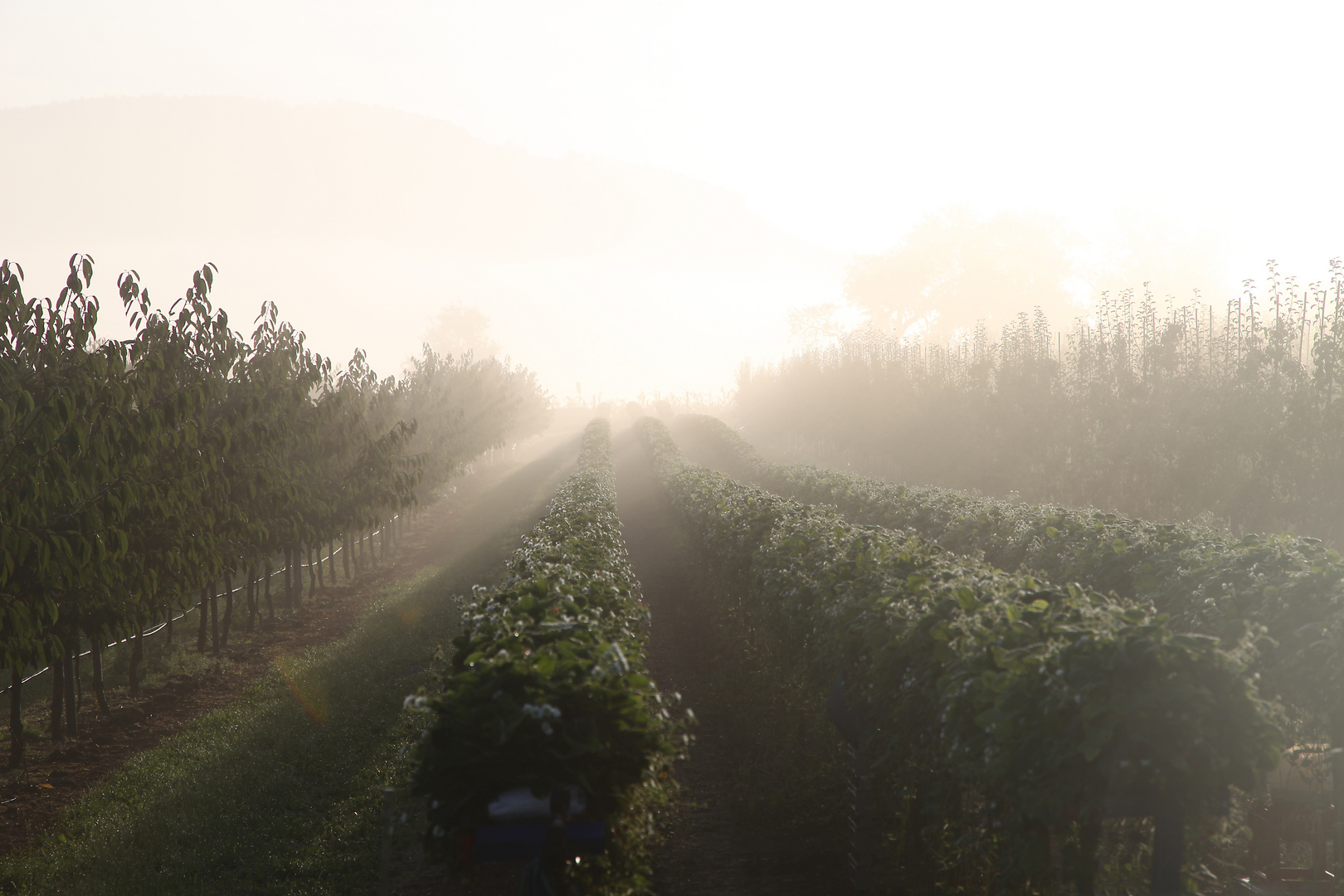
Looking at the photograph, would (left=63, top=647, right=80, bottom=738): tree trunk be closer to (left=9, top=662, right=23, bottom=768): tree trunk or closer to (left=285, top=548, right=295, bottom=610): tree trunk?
(left=9, top=662, right=23, bottom=768): tree trunk

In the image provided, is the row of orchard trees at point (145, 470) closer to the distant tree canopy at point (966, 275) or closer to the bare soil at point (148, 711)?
the bare soil at point (148, 711)

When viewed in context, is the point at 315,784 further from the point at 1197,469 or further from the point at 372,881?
the point at 1197,469

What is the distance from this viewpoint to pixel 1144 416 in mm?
19172

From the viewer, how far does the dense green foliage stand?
14.9 m

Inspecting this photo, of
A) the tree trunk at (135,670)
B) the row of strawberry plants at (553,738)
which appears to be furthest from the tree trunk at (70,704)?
the row of strawberry plants at (553,738)

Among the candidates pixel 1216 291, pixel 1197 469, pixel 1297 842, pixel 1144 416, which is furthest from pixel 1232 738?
pixel 1216 291

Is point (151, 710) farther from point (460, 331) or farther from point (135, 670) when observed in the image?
point (460, 331)

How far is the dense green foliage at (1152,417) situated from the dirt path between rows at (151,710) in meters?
16.0

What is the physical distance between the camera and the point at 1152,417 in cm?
1881

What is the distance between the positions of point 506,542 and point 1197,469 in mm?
15891

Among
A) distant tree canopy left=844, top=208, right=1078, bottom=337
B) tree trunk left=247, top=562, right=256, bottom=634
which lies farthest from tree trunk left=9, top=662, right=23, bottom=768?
distant tree canopy left=844, top=208, right=1078, bottom=337

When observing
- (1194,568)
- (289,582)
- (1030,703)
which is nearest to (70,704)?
(289,582)

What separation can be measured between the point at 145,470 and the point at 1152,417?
19773mm

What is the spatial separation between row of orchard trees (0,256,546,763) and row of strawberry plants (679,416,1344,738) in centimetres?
791
